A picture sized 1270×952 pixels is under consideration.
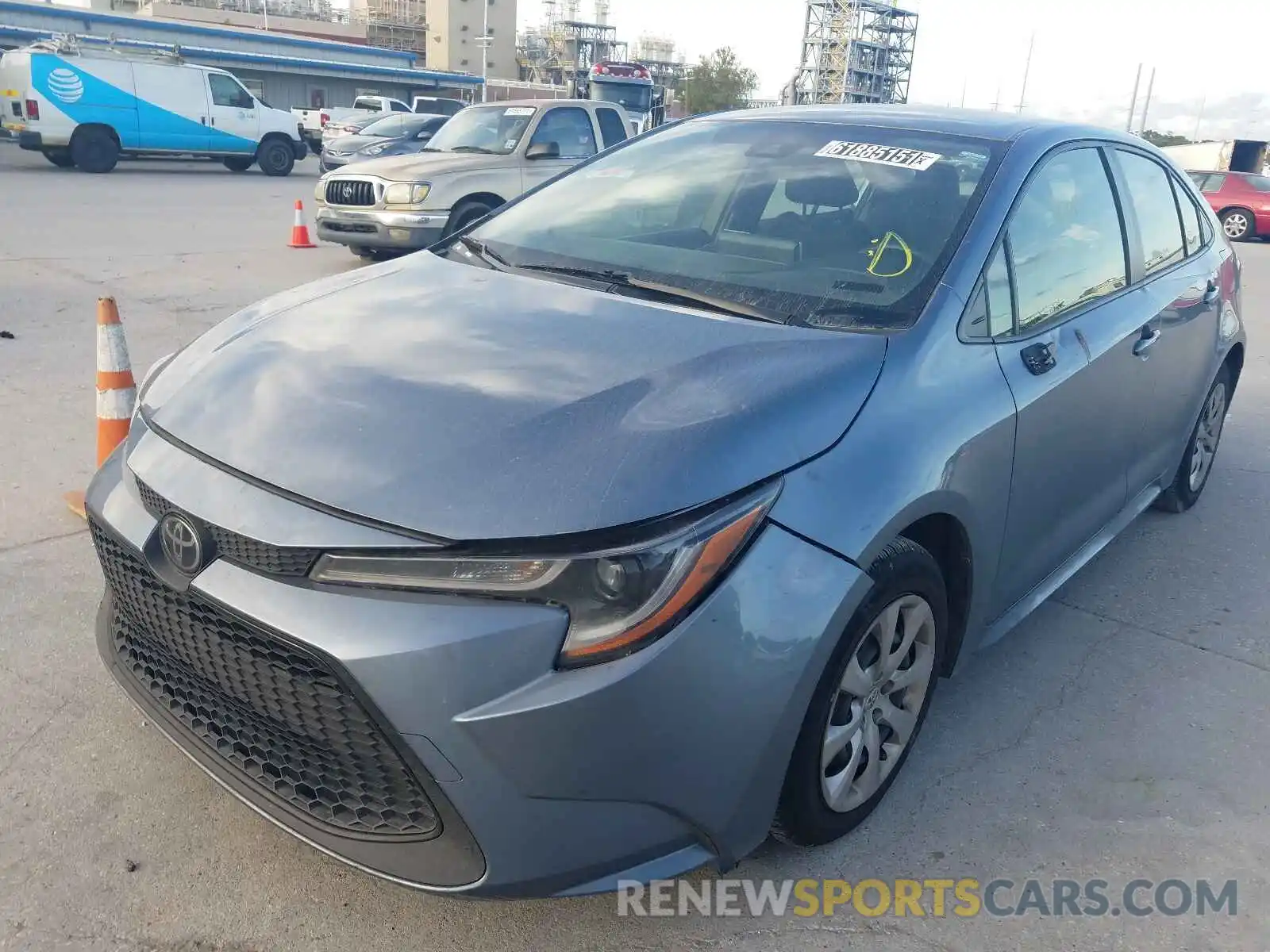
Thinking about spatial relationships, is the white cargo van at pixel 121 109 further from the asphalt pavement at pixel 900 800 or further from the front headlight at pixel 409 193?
the asphalt pavement at pixel 900 800

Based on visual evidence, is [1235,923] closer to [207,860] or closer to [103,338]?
[207,860]

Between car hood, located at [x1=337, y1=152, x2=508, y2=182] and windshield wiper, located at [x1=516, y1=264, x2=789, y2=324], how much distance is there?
7.29 m

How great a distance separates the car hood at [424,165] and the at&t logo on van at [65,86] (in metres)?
12.1

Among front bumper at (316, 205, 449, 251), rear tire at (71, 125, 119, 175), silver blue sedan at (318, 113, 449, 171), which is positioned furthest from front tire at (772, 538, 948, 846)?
rear tire at (71, 125, 119, 175)

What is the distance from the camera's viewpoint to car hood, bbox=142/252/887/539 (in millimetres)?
1910

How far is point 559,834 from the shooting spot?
6.12 feet

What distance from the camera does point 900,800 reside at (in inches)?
106

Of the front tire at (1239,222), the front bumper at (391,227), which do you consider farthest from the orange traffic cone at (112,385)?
the front tire at (1239,222)

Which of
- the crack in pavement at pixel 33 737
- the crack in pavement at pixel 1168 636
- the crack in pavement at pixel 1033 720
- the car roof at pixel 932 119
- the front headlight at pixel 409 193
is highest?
the car roof at pixel 932 119

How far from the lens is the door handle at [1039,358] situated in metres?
2.78

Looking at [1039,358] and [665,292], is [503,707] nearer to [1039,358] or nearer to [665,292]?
[665,292]

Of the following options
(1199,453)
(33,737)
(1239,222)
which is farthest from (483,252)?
(1239,222)

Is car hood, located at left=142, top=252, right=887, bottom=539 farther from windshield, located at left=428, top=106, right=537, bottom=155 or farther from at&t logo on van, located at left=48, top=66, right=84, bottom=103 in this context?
at&t logo on van, located at left=48, top=66, right=84, bottom=103

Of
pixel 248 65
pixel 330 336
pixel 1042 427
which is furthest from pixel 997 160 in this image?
→ pixel 248 65
